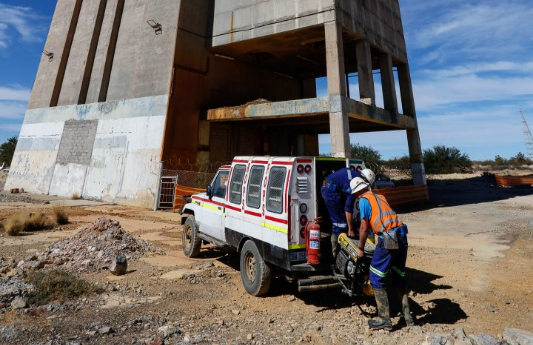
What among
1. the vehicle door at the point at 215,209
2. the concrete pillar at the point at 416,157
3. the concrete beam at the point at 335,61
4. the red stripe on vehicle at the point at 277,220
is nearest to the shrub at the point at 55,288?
the vehicle door at the point at 215,209

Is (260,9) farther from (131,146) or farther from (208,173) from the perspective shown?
(131,146)

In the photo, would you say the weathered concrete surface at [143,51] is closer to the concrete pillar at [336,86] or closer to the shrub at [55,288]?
the concrete pillar at [336,86]

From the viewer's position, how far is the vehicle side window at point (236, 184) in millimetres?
6032

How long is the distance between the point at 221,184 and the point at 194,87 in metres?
14.2

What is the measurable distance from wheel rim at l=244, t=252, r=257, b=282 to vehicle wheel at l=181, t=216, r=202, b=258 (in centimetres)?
225

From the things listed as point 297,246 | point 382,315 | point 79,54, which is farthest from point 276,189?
point 79,54

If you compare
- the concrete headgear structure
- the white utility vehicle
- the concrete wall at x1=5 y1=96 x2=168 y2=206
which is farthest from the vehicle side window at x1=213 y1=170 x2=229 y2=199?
the concrete wall at x1=5 y1=96 x2=168 y2=206

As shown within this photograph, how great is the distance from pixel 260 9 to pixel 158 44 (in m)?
6.66

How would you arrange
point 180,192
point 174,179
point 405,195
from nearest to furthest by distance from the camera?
1. point 180,192
2. point 174,179
3. point 405,195

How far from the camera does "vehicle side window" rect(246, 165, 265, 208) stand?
5.45 meters

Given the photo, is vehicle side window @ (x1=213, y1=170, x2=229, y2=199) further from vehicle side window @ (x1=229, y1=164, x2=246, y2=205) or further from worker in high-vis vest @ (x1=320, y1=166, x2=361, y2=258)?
worker in high-vis vest @ (x1=320, y1=166, x2=361, y2=258)

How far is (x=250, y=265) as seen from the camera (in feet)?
18.5

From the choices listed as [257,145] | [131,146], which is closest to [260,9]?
[257,145]

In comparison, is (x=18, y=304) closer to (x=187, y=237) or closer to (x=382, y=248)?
(x=187, y=237)
